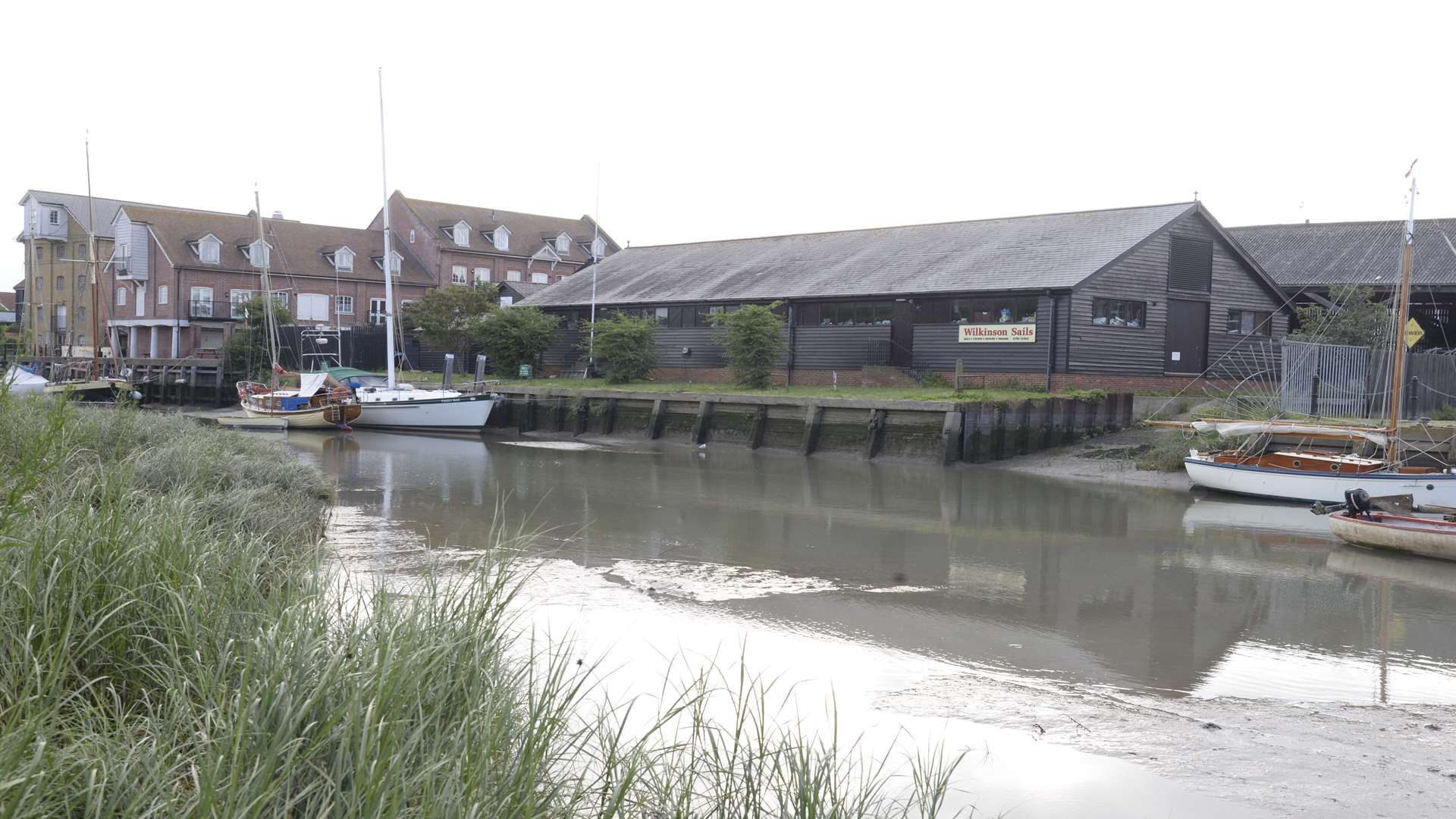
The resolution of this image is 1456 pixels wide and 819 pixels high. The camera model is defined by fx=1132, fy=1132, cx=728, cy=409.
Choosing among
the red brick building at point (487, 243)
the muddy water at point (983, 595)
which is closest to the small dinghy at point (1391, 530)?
the muddy water at point (983, 595)

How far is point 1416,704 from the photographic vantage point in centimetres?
779

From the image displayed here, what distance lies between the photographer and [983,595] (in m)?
11.2

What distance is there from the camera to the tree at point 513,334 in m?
40.5

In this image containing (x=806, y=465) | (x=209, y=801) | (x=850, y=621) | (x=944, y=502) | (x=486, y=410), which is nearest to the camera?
(x=209, y=801)

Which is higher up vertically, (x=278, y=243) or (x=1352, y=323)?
(x=278, y=243)

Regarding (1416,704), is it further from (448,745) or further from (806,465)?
(806,465)

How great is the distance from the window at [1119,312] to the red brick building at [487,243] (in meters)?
32.4

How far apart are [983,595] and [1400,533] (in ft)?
19.8

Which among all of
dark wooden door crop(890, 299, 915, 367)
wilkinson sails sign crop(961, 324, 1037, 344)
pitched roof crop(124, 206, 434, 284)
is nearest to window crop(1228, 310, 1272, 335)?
wilkinson sails sign crop(961, 324, 1037, 344)

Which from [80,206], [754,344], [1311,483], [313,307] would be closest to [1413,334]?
[1311,483]

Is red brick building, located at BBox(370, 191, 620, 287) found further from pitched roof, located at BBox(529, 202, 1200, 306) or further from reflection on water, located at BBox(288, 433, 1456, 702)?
reflection on water, located at BBox(288, 433, 1456, 702)

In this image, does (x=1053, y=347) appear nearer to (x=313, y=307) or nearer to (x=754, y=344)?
(x=754, y=344)

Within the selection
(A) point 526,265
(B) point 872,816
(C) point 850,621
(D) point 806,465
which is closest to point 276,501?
(C) point 850,621

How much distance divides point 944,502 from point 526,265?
4721 centimetres
